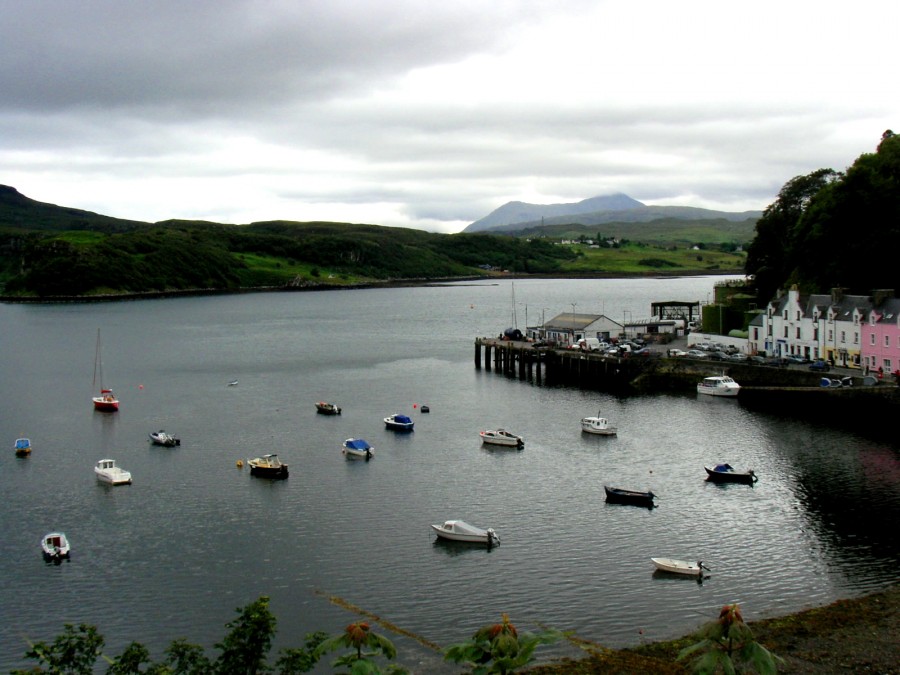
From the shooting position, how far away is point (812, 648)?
26469mm

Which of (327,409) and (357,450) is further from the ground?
(327,409)

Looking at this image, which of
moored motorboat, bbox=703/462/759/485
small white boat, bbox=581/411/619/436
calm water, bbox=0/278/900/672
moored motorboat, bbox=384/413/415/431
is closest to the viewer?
calm water, bbox=0/278/900/672

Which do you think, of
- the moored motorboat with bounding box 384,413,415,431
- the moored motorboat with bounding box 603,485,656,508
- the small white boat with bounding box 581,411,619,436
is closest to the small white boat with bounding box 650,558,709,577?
the moored motorboat with bounding box 603,485,656,508

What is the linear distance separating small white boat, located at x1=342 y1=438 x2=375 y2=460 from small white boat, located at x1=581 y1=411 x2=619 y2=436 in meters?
15.4

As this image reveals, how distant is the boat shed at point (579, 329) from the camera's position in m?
96.5

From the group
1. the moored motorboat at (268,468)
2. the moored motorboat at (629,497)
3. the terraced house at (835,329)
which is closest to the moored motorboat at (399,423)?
the moored motorboat at (268,468)

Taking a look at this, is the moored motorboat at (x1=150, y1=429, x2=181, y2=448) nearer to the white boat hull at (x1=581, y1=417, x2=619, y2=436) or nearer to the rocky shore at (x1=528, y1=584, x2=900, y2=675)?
the white boat hull at (x1=581, y1=417, x2=619, y2=436)

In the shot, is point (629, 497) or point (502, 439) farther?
point (502, 439)

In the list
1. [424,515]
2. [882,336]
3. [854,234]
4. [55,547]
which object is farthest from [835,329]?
[55,547]

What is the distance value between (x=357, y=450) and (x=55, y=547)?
808 inches

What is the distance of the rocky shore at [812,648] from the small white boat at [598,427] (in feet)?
96.8

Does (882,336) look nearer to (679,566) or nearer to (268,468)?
(679,566)

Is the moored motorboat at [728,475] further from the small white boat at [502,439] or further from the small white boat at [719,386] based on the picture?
the small white boat at [719,386]

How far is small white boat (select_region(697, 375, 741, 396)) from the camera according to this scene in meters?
72.3
